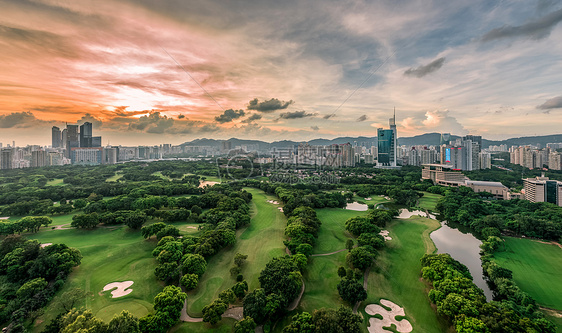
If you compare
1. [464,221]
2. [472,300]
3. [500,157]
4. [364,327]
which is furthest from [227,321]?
[500,157]

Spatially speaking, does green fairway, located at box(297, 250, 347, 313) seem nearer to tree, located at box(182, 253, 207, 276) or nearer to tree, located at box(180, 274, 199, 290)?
tree, located at box(180, 274, 199, 290)

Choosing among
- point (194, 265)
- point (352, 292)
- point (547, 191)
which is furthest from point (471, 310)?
point (547, 191)

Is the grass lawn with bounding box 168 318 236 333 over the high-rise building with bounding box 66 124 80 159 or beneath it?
beneath

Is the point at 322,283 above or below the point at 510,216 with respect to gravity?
below

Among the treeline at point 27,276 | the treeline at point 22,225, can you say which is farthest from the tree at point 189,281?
the treeline at point 22,225

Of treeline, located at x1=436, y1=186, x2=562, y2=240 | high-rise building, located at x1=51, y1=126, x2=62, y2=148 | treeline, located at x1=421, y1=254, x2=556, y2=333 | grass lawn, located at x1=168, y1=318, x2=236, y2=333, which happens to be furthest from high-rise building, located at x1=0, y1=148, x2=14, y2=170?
treeline, located at x1=436, y1=186, x2=562, y2=240

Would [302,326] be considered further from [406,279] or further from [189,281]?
[406,279]

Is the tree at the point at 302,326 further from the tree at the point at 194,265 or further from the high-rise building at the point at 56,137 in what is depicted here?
the high-rise building at the point at 56,137
